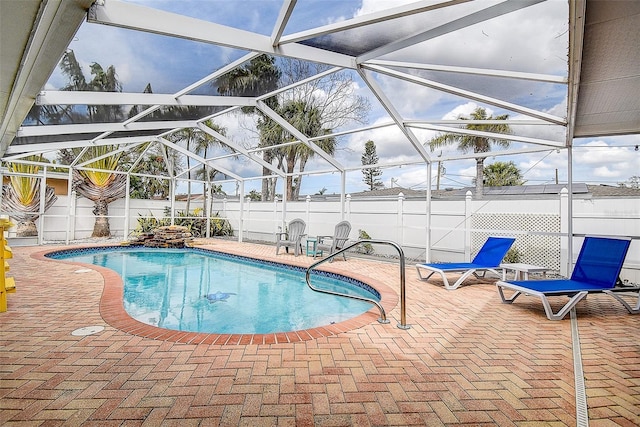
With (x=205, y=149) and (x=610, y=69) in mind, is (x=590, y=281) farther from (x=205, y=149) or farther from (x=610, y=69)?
(x=205, y=149)

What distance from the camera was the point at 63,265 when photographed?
24.7 feet

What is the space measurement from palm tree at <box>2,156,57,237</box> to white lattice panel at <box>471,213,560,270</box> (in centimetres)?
1546

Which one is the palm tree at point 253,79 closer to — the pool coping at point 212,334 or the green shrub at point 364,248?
→ the pool coping at point 212,334

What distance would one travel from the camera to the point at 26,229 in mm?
12430

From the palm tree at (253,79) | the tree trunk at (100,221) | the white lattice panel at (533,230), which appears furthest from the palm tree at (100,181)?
the white lattice panel at (533,230)

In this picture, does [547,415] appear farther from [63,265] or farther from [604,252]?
[63,265]

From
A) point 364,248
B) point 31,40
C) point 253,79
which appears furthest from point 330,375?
point 364,248

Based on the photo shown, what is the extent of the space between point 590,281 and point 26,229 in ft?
55.7

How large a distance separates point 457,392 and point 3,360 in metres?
3.69

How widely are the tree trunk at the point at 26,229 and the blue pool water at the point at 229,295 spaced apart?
3.36 metres

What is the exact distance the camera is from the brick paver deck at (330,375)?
2076 millimetres

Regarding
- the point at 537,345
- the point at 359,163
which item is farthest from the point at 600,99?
the point at 359,163

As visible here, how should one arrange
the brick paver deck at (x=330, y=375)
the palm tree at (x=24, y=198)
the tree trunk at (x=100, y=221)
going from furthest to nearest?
the tree trunk at (x=100, y=221)
the palm tree at (x=24, y=198)
the brick paver deck at (x=330, y=375)

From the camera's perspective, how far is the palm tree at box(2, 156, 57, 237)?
1200 cm
